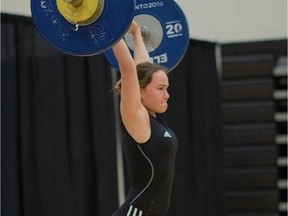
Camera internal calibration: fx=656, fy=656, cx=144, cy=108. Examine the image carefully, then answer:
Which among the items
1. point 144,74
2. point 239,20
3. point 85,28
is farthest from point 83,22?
point 239,20

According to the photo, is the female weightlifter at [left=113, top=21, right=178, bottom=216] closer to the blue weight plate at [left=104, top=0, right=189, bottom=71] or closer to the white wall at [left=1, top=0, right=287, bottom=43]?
the blue weight plate at [left=104, top=0, right=189, bottom=71]

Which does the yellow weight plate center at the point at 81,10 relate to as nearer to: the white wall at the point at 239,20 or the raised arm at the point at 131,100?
the raised arm at the point at 131,100

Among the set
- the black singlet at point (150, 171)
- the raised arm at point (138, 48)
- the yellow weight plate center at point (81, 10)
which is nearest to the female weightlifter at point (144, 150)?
the black singlet at point (150, 171)

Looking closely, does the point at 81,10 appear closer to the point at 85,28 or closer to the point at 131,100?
the point at 85,28

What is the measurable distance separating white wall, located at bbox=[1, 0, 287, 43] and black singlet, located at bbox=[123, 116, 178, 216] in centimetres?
290

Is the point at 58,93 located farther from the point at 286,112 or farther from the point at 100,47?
the point at 286,112

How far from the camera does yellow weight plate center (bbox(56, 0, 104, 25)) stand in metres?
2.07

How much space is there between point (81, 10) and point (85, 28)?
7cm

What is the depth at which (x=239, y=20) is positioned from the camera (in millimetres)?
5102

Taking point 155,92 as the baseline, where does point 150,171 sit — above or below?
below

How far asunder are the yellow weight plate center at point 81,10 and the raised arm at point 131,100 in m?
0.12

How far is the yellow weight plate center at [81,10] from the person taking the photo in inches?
81.5

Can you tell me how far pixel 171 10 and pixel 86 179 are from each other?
1.45 m

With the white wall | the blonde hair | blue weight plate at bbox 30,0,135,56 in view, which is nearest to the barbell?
blue weight plate at bbox 30,0,135,56
